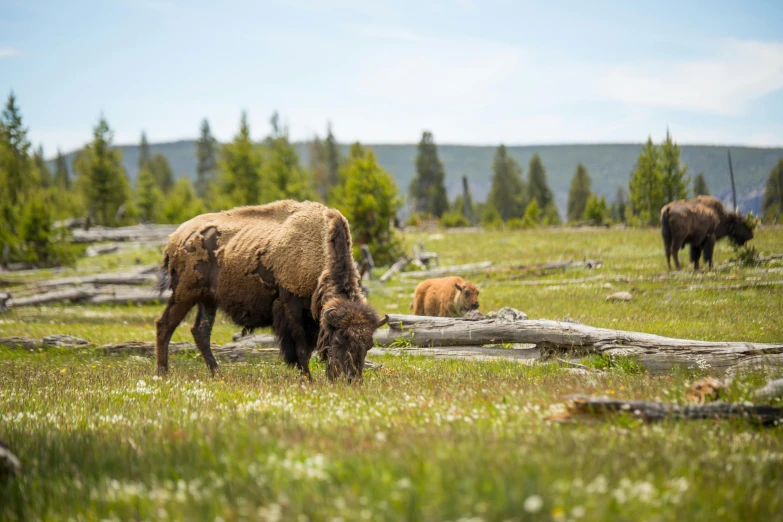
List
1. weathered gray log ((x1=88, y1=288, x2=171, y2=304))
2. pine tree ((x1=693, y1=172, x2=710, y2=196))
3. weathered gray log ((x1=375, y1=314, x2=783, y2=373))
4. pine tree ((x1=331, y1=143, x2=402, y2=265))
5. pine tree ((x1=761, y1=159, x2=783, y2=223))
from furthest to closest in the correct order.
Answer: pine tree ((x1=331, y1=143, x2=402, y2=265))
pine tree ((x1=693, y1=172, x2=710, y2=196))
weathered gray log ((x1=88, y1=288, x2=171, y2=304))
pine tree ((x1=761, y1=159, x2=783, y2=223))
weathered gray log ((x1=375, y1=314, x2=783, y2=373))

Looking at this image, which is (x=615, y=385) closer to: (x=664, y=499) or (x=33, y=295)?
(x=664, y=499)

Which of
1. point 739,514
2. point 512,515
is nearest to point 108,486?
point 512,515

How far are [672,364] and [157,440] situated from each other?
6961 millimetres

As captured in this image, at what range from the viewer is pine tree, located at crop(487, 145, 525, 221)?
3465 inches

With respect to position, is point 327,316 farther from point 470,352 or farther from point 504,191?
point 504,191

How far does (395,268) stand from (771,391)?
20.8 m

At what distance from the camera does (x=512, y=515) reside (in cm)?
283

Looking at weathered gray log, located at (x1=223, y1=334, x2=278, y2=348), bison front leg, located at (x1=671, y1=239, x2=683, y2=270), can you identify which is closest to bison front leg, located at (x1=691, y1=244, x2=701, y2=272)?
bison front leg, located at (x1=671, y1=239, x2=683, y2=270)

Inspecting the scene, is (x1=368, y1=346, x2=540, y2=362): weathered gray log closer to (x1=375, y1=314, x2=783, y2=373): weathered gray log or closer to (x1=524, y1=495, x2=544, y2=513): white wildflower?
(x1=375, y1=314, x2=783, y2=373): weathered gray log

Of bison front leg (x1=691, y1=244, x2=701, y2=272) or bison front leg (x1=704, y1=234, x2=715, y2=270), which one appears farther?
bison front leg (x1=691, y1=244, x2=701, y2=272)

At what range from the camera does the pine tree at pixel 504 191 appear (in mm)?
88000

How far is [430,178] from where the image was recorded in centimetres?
8831

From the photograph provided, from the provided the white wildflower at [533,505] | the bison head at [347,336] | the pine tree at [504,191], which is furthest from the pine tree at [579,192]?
the white wildflower at [533,505]

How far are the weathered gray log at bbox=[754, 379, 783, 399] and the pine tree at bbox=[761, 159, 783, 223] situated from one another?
53.8 ft
